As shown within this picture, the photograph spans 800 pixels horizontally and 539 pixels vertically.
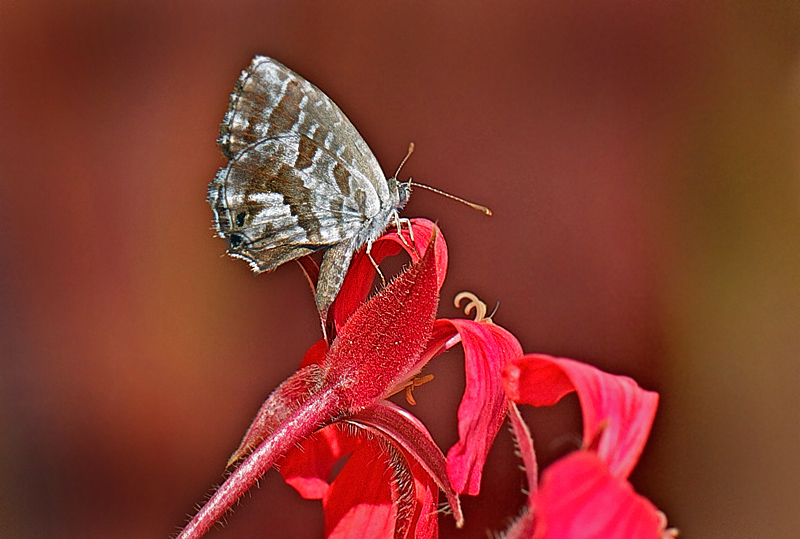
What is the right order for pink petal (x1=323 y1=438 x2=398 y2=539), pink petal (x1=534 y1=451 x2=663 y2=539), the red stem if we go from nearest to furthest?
pink petal (x1=534 y1=451 x2=663 y2=539) < the red stem < pink petal (x1=323 y1=438 x2=398 y2=539)

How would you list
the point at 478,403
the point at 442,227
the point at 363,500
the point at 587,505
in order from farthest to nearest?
the point at 442,227
the point at 363,500
the point at 478,403
the point at 587,505

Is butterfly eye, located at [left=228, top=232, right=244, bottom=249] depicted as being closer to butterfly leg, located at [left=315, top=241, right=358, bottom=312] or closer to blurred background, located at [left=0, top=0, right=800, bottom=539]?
butterfly leg, located at [left=315, top=241, right=358, bottom=312]

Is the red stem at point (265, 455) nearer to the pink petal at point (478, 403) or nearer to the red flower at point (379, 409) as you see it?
the red flower at point (379, 409)

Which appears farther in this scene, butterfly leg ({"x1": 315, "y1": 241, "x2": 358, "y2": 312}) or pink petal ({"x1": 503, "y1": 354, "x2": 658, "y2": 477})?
butterfly leg ({"x1": 315, "y1": 241, "x2": 358, "y2": 312})

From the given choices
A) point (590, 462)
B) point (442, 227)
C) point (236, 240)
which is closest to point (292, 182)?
point (236, 240)

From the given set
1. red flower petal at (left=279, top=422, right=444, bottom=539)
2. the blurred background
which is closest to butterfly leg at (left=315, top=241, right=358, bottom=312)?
red flower petal at (left=279, top=422, right=444, bottom=539)

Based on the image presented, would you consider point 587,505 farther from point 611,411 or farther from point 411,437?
point 411,437
